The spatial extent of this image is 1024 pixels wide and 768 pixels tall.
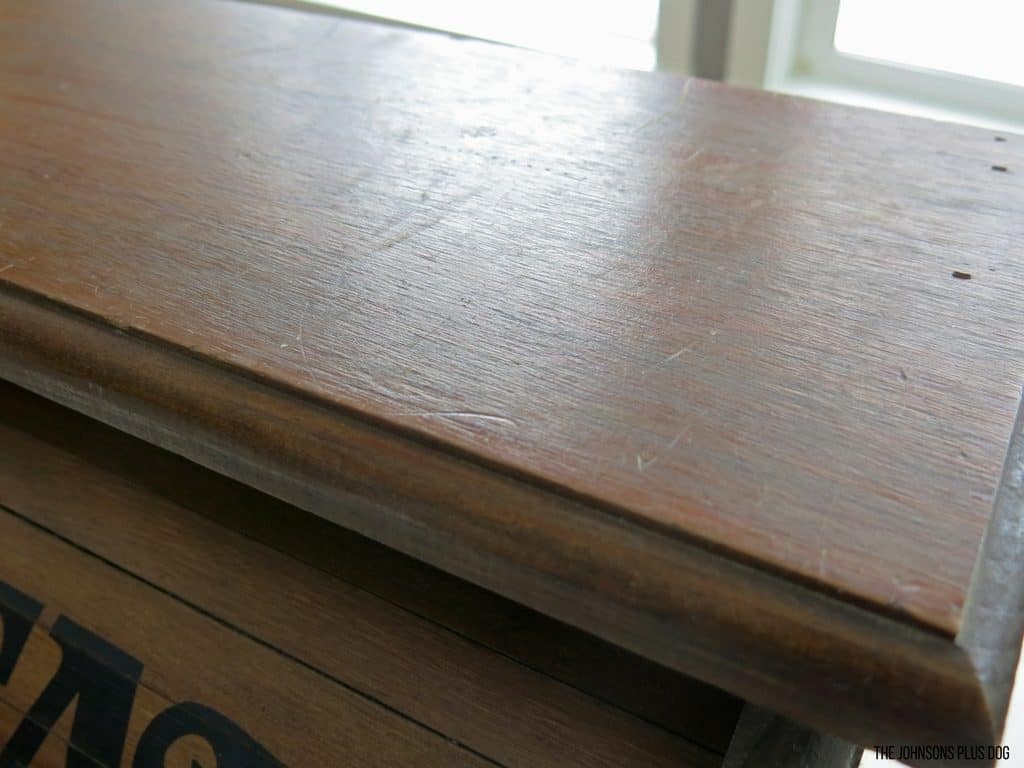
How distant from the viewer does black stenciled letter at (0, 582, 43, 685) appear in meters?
0.59

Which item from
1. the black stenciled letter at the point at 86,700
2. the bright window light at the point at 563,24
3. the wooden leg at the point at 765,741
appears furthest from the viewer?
the bright window light at the point at 563,24

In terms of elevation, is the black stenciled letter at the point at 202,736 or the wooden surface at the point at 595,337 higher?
the wooden surface at the point at 595,337

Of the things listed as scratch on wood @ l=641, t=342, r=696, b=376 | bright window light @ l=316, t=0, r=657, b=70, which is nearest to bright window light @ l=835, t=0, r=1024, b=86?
bright window light @ l=316, t=0, r=657, b=70

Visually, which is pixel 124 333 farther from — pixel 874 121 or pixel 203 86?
pixel 874 121

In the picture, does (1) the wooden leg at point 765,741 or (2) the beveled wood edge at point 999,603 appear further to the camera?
(1) the wooden leg at point 765,741

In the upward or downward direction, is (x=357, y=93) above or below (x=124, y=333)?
above

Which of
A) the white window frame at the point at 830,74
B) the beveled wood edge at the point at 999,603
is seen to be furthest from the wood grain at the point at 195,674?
the white window frame at the point at 830,74

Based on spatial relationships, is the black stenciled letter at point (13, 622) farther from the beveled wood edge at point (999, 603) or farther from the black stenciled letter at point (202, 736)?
the beveled wood edge at point (999, 603)

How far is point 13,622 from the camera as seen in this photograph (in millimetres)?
595

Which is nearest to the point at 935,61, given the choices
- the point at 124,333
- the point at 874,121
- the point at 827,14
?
the point at 827,14

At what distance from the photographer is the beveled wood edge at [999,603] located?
30 centimetres

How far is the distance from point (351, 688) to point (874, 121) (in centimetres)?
44

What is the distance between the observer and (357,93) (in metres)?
0.66

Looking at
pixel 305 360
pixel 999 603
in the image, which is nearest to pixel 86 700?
pixel 305 360
